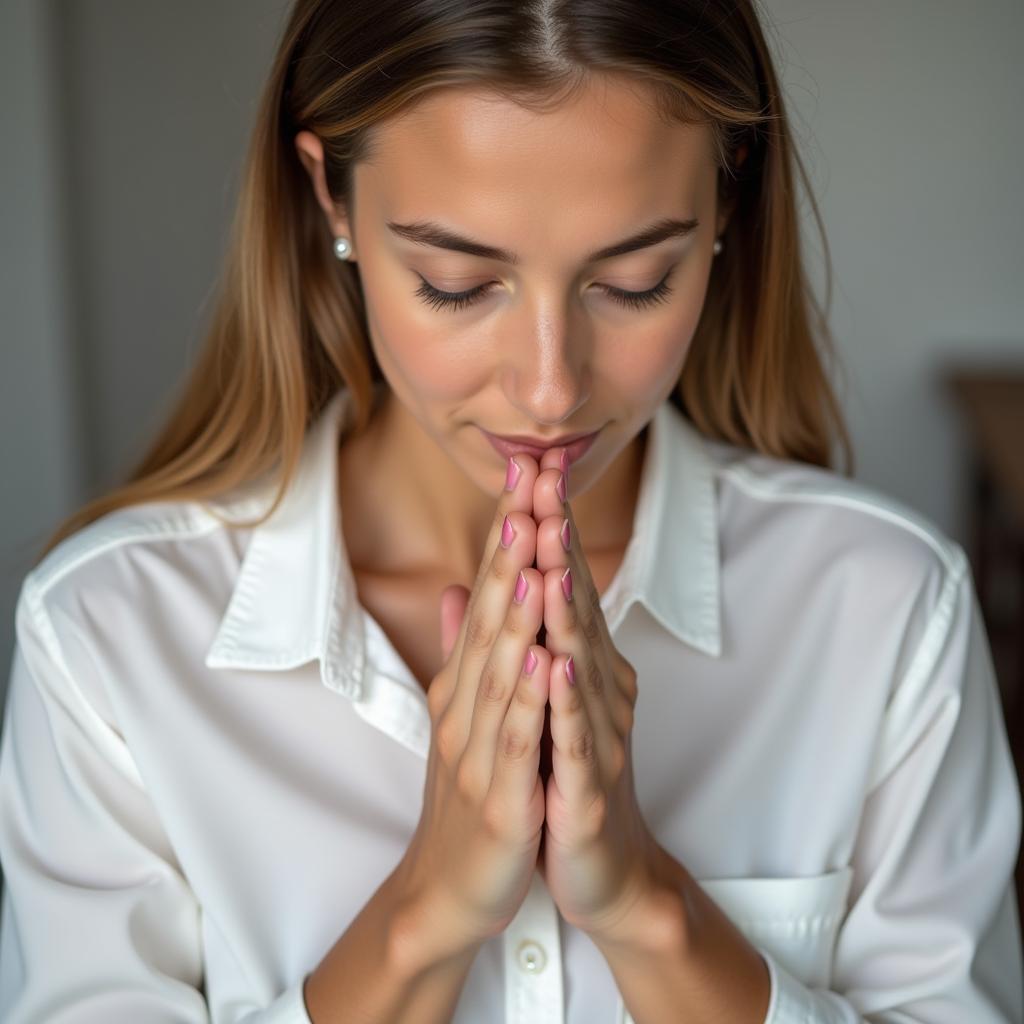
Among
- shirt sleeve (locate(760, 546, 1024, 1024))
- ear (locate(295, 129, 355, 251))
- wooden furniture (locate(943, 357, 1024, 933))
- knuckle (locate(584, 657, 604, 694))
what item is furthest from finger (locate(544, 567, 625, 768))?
wooden furniture (locate(943, 357, 1024, 933))

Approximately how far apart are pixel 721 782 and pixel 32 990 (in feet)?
2.25

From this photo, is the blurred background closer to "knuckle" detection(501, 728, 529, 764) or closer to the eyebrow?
the eyebrow

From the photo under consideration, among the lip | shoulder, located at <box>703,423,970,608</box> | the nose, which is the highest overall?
the nose

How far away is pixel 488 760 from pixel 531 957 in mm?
280

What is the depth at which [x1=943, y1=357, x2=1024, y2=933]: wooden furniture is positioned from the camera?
3.92 meters

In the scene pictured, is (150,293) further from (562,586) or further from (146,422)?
(562,586)

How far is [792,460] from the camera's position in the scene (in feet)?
5.84

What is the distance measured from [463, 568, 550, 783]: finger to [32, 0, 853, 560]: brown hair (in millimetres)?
404

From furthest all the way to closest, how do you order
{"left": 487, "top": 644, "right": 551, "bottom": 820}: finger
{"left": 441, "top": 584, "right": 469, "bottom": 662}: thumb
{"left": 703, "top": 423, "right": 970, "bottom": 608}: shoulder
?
{"left": 703, "top": 423, "right": 970, "bottom": 608}: shoulder
{"left": 441, "top": 584, "right": 469, "bottom": 662}: thumb
{"left": 487, "top": 644, "right": 551, "bottom": 820}: finger

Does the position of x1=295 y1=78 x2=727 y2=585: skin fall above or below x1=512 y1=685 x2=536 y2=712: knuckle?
above

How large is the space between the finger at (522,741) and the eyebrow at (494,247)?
12.9 inches

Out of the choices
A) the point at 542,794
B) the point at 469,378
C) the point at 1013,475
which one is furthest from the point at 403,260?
the point at 1013,475

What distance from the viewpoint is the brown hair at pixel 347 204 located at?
49.7 inches

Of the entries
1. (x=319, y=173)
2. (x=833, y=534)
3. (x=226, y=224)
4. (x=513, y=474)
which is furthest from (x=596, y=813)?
(x=226, y=224)
